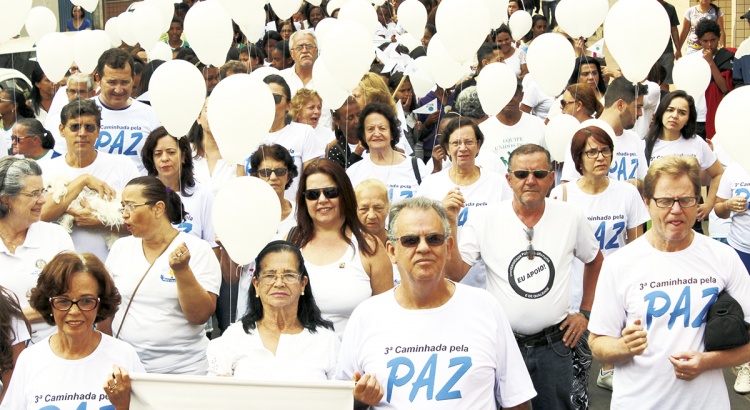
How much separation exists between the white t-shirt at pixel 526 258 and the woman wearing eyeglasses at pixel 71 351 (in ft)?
5.64

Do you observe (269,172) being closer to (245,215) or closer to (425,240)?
(245,215)

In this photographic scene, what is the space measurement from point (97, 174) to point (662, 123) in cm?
381

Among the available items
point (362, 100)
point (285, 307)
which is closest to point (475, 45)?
point (362, 100)

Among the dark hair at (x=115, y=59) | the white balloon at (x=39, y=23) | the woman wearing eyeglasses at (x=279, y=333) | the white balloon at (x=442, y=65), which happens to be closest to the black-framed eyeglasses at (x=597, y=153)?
the white balloon at (x=442, y=65)

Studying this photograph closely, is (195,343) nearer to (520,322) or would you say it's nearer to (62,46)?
→ (520,322)

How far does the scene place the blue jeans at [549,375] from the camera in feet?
15.3

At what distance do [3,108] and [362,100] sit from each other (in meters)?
2.78

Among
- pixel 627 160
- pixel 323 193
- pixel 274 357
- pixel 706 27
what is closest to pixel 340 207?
pixel 323 193

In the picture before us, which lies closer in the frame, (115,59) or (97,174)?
(97,174)

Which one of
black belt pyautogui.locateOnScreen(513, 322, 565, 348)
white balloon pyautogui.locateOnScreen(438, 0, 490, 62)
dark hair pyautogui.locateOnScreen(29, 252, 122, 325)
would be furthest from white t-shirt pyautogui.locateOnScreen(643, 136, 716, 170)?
dark hair pyautogui.locateOnScreen(29, 252, 122, 325)

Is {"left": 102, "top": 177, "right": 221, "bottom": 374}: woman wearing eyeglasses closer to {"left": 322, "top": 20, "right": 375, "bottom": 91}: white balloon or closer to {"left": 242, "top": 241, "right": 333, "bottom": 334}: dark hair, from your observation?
{"left": 242, "top": 241, "right": 333, "bottom": 334}: dark hair

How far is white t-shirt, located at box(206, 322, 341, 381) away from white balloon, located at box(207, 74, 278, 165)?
4.20 ft

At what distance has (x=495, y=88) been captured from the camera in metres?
6.50

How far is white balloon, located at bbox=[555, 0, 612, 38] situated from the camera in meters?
7.62
